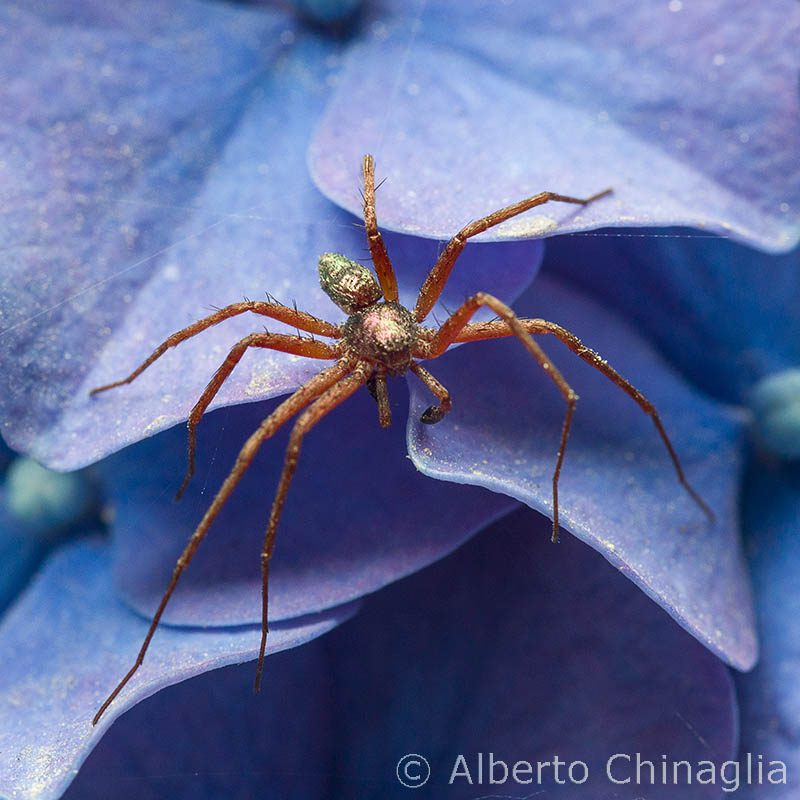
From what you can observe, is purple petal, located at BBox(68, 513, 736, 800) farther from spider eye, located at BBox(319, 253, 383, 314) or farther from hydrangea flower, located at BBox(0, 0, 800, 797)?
spider eye, located at BBox(319, 253, 383, 314)

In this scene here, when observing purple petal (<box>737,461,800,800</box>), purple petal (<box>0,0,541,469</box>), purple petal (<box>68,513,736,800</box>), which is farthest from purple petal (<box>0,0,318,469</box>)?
purple petal (<box>737,461,800,800</box>)

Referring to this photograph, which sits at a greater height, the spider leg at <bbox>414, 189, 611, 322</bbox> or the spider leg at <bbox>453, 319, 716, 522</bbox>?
the spider leg at <bbox>414, 189, 611, 322</bbox>

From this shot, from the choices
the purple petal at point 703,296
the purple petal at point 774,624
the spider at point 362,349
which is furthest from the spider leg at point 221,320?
the purple petal at point 774,624

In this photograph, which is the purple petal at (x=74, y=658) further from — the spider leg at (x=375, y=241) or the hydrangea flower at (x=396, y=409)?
the spider leg at (x=375, y=241)

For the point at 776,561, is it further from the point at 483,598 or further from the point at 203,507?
the point at 203,507

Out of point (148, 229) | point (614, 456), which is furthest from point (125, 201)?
point (614, 456)


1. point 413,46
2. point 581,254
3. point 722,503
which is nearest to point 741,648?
point 722,503

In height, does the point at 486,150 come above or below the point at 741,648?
above
